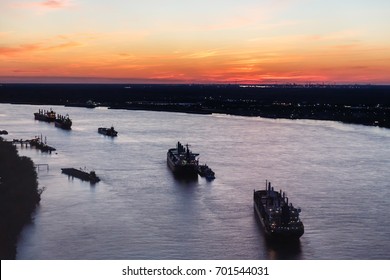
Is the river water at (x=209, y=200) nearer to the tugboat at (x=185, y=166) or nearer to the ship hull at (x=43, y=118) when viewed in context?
the tugboat at (x=185, y=166)

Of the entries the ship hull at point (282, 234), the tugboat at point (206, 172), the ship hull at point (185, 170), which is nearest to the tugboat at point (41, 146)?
the ship hull at point (185, 170)

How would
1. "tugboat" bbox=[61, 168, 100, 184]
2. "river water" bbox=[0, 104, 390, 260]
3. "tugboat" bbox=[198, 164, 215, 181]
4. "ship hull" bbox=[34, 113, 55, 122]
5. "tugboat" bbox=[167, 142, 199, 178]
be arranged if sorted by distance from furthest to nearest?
"ship hull" bbox=[34, 113, 55, 122] < "tugboat" bbox=[167, 142, 199, 178] < "tugboat" bbox=[198, 164, 215, 181] < "tugboat" bbox=[61, 168, 100, 184] < "river water" bbox=[0, 104, 390, 260]

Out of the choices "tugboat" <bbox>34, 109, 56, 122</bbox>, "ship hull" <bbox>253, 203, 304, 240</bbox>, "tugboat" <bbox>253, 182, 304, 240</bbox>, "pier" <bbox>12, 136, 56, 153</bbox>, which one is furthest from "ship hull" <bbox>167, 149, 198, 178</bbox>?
"tugboat" <bbox>34, 109, 56, 122</bbox>

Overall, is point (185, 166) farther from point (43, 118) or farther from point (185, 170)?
point (43, 118)

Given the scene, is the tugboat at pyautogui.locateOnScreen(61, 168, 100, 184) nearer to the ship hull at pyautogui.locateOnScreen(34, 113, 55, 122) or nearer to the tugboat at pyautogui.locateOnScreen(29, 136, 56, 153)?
the tugboat at pyautogui.locateOnScreen(29, 136, 56, 153)

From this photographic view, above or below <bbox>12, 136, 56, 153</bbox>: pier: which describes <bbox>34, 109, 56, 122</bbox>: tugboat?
above

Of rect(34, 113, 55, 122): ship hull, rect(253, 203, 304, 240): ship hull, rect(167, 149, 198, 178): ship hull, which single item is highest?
rect(34, 113, 55, 122): ship hull
